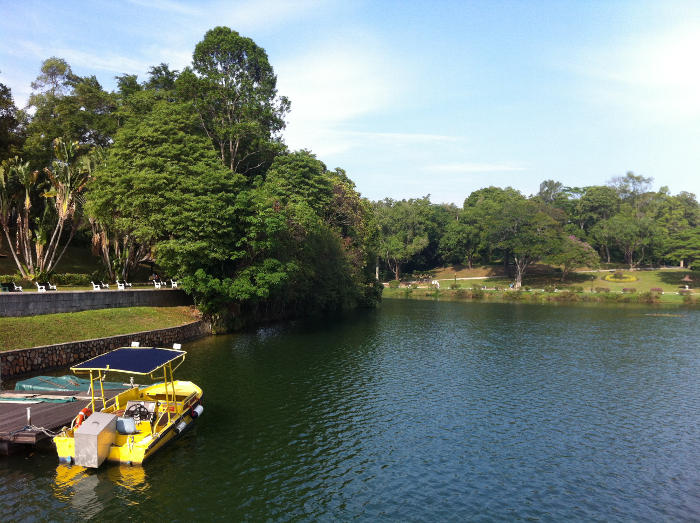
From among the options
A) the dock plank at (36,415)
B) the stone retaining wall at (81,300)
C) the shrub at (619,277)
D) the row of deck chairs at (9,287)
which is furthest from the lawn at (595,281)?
the dock plank at (36,415)

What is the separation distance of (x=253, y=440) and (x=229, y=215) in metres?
28.1

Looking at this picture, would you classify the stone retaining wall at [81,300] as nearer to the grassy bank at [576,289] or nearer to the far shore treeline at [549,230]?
the grassy bank at [576,289]

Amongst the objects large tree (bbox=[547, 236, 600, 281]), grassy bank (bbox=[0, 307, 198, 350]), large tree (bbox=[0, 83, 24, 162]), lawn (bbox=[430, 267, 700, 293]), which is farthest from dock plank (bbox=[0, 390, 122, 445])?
large tree (bbox=[547, 236, 600, 281])

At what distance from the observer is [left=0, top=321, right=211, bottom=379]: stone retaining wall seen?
3092cm

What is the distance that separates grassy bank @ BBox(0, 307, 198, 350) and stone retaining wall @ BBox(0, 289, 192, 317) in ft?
2.29

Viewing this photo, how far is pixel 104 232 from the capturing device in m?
55.6

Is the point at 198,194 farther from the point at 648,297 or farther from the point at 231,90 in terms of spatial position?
the point at 648,297

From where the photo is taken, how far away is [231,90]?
63250 millimetres

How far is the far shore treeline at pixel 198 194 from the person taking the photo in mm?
47156

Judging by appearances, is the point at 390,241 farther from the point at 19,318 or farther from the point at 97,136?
the point at 19,318

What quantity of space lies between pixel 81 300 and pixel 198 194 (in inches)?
572

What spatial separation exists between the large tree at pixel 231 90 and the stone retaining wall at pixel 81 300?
20.4m

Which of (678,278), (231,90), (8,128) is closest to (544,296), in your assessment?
(678,278)

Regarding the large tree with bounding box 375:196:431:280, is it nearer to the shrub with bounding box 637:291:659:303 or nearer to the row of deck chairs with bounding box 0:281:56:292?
the shrub with bounding box 637:291:659:303
